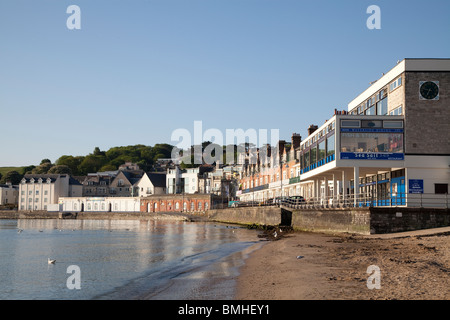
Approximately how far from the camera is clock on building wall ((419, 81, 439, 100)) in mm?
33188

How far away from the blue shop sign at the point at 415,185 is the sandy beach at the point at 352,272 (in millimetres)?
9058

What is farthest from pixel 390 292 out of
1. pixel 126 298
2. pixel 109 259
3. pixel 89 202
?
pixel 89 202

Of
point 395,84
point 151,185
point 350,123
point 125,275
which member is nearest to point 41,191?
point 151,185

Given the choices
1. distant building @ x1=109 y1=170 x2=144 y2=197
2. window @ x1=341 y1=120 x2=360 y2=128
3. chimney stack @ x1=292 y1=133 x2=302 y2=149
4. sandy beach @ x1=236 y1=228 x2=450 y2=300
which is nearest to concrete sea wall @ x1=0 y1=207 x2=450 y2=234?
sandy beach @ x1=236 y1=228 x2=450 y2=300

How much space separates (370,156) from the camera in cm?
3378

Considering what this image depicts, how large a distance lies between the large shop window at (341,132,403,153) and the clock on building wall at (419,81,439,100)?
135 inches

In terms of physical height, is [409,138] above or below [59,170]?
below

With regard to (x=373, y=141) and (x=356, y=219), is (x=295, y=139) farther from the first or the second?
(x=356, y=219)

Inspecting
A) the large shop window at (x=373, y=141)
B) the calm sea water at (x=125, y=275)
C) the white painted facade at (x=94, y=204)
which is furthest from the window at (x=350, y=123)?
the white painted facade at (x=94, y=204)

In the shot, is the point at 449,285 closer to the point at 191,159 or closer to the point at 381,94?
the point at 381,94

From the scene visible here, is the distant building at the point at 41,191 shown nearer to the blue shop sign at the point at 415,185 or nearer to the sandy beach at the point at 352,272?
the blue shop sign at the point at 415,185

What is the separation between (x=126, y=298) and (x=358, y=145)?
24.6 meters

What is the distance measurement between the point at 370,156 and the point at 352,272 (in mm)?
20591
